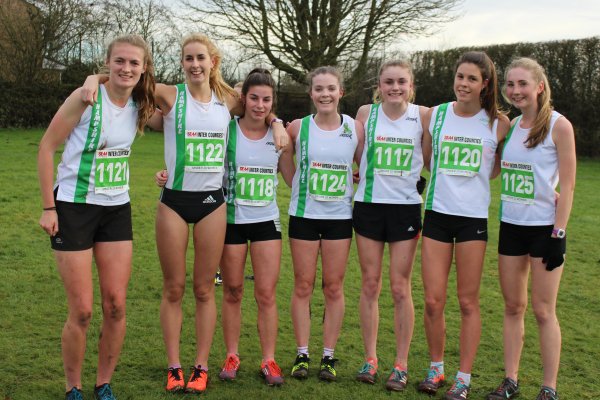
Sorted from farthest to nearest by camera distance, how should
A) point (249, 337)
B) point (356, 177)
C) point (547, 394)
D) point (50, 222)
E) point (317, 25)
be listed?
point (317, 25) < point (249, 337) < point (356, 177) < point (547, 394) < point (50, 222)

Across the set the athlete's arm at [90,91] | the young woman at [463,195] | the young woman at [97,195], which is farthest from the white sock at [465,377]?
the athlete's arm at [90,91]

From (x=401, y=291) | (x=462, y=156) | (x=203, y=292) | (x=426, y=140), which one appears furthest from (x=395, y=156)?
(x=203, y=292)

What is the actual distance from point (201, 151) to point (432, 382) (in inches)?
81.9

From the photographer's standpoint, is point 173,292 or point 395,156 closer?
point 173,292

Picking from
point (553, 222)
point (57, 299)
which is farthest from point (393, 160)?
point (57, 299)

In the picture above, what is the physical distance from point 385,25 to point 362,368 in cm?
1716

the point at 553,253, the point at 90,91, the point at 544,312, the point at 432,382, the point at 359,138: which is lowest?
the point at 432,382

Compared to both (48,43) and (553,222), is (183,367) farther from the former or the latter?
(48,43)

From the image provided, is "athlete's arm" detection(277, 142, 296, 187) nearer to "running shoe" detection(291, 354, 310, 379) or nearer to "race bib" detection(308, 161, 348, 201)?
"race bib" detection(308, 161, 348, 201)

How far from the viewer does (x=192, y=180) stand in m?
3.81

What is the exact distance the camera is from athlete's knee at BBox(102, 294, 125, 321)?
3586 mm

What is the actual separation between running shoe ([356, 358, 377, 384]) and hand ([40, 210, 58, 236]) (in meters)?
2.13

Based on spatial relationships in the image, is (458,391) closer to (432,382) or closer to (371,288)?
(432,382)

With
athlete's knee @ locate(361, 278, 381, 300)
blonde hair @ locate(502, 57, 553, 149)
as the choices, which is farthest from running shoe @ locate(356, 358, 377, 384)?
blonde hair @ locate(502, 57, 553, 149)
